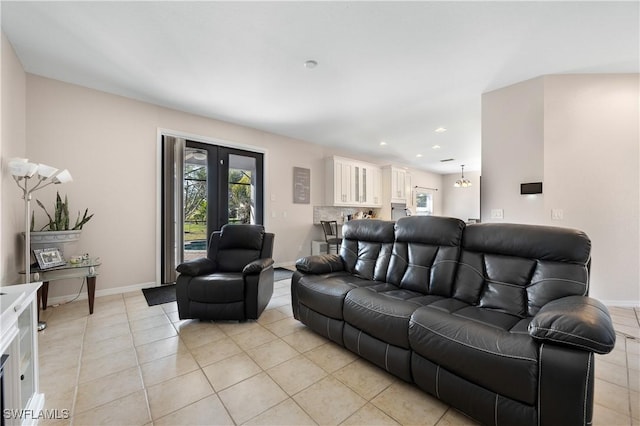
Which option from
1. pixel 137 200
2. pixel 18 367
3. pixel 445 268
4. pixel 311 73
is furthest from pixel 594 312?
pixel 137 200

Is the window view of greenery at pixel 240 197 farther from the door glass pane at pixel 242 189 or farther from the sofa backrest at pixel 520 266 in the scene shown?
the sofa backrest at pixel 520 266

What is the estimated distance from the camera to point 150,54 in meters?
2.51

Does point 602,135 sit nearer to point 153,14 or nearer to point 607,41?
point 607,41

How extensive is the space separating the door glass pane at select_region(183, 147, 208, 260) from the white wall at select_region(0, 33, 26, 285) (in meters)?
1.71

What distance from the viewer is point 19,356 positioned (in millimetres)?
1242

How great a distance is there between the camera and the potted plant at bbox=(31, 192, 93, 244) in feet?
8.94

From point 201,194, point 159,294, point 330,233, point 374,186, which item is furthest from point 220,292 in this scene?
point 374,186

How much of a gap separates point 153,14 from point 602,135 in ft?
15.6

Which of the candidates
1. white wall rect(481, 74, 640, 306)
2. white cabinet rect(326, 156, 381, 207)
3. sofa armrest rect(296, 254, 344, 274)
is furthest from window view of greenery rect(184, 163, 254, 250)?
white wall rect(481, 74, 640, 306)

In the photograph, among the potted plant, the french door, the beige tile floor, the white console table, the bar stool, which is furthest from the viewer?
the bar stool

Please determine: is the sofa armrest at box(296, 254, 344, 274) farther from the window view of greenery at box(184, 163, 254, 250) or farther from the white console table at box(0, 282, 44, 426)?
the window view of greenery at box(184, 163, 254, 250)

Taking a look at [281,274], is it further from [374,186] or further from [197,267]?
[374,186]

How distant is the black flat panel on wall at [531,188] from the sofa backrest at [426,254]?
161 centimetres

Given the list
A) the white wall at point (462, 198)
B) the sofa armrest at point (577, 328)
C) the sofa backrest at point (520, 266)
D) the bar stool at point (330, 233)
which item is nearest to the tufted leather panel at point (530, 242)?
the sofa backrest at point (520, 266)
